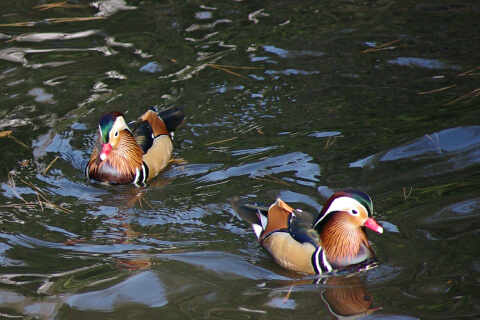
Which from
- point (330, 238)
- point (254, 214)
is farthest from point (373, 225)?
point (254, 214)

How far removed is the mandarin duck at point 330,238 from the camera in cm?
552

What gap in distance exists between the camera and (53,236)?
6.10 meters

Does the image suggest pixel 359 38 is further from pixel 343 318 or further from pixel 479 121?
pixel 343 318

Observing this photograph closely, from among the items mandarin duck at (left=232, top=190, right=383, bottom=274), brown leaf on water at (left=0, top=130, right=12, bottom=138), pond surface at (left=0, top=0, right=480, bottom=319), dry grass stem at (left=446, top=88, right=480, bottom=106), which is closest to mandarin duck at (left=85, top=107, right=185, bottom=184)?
pond surface at (left=0, top=0, right=480, bottom=319)

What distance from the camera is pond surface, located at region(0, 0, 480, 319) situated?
5195 mm

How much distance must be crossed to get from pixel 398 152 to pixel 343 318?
2.85m

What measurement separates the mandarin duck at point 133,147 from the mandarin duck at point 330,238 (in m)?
2.48

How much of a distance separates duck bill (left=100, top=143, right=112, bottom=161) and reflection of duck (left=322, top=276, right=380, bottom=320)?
3.10 m

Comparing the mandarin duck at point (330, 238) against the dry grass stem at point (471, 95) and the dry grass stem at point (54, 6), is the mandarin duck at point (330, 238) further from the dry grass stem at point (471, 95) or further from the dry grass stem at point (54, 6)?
the dry grass stem at point (54, 6)

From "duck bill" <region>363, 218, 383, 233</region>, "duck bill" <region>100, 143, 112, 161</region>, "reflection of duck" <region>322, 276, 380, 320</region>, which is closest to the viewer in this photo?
"reflection of duck" <region>322, 276, 380, 320</region>

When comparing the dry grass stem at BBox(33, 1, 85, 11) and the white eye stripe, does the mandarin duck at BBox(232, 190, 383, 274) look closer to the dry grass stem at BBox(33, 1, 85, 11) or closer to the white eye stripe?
the white eye stripe

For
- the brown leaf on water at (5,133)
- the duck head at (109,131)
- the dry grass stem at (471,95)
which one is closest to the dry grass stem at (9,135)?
the brown leaf on water at (5,133)

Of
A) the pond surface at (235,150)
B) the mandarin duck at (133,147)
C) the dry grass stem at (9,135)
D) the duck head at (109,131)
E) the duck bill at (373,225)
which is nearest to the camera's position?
the pond surface at (235,150)

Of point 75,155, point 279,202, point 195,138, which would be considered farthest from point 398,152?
point 75,155
